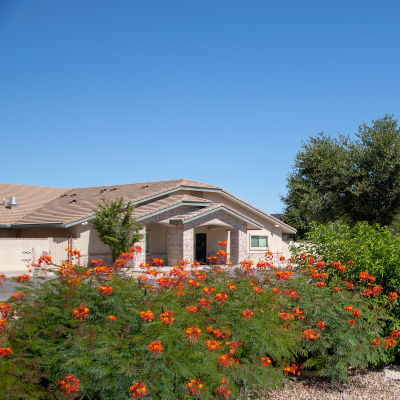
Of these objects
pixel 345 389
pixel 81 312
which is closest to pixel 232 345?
pixel 81 312

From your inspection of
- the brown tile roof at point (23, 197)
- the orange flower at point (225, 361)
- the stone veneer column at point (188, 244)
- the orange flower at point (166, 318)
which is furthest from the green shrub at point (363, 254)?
the brown tile roof at point (23, 197)

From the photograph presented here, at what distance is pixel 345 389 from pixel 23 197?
31091mm

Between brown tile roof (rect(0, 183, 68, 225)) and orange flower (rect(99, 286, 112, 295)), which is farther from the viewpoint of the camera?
brown tile roof (rect(0, 183, 68, 225))

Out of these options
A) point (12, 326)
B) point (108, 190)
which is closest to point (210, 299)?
point (12, 326)

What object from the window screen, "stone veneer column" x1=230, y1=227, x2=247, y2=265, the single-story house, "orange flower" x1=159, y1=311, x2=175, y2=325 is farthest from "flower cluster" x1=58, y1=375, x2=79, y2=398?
the window screen

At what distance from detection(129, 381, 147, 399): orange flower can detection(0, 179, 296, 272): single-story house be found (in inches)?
768

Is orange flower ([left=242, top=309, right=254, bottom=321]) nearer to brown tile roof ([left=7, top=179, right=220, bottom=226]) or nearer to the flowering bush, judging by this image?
the flowering bush

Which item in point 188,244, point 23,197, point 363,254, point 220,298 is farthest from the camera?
point 23,197

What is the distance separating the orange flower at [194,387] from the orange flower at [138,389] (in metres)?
0.50

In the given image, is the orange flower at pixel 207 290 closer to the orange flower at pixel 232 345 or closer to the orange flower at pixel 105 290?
the orange flower at pixel 232 345

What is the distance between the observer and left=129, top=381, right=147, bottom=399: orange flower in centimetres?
397

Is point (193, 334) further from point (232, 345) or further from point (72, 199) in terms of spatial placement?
point (72, 199)

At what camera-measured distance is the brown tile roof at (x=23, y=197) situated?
29062 mm

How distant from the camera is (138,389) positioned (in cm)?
396
